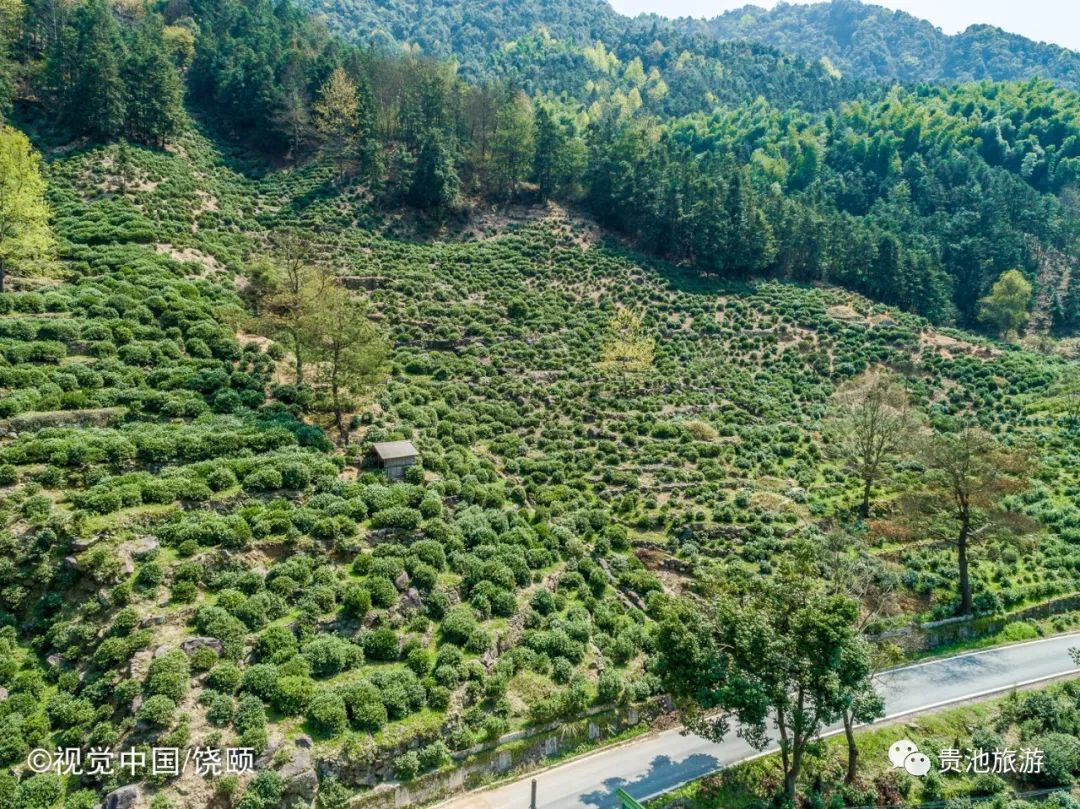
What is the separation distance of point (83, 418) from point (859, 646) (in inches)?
1458

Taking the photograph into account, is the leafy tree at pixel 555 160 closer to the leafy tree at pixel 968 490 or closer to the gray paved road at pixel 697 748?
the leafy tree at pixel 968 490

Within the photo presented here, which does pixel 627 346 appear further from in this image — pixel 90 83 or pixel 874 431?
pixel 90 83

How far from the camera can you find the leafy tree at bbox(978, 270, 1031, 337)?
91938 mm

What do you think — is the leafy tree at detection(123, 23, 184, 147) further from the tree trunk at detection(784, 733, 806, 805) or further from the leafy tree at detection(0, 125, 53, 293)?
the tree trunk at detection(784, 733, 806, 805)

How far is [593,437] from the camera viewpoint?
52.6 m

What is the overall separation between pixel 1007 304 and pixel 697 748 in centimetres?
8966

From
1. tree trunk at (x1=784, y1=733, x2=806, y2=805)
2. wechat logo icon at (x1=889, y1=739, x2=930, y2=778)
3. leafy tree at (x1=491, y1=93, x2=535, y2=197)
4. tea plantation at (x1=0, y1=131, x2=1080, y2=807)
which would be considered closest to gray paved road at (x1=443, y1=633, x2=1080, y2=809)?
tea plantation at (x1=0, y1=131, x2=1080, y2=807)

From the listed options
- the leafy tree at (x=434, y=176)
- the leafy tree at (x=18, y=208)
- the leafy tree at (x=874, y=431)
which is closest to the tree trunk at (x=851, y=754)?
the leafy tree at (x=874, y=431)

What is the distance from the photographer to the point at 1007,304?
92375 millimetres

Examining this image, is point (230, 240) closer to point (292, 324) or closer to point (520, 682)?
point (292, 324)

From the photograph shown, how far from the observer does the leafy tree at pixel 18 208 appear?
1676 inches

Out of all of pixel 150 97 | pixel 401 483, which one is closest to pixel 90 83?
pixel 150 97

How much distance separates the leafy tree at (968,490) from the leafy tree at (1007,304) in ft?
210

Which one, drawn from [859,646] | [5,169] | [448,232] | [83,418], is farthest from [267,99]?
[859,646]
